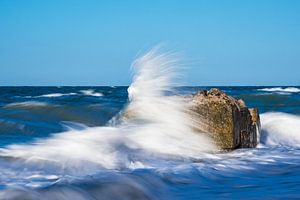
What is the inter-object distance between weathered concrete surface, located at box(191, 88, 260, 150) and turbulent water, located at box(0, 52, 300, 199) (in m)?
0.14

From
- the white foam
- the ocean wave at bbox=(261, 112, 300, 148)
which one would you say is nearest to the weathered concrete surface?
the white foam

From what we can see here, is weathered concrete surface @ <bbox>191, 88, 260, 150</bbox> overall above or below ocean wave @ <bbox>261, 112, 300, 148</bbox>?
above

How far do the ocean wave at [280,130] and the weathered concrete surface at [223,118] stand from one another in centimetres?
97

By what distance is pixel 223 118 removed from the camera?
5680 mm

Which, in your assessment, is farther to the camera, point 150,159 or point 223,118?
point 223,118

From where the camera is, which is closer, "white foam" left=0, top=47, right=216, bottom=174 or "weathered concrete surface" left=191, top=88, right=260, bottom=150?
"white foam" left=0, top=47, right=216, bottom=174

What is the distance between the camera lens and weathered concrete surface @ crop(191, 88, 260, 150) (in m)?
5.66

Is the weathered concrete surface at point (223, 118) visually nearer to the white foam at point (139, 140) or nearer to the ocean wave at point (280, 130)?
the white foam at point (139, 140)

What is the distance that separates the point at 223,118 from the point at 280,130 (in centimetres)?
227

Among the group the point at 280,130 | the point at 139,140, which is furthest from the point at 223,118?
the point at 280,130

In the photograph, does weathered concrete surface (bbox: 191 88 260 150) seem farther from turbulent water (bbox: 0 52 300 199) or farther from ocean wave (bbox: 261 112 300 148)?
ocean wave (bbox: 261 112 300 148)

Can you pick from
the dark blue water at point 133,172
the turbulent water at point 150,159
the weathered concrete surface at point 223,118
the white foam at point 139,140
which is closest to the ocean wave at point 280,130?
the turbulent water at point 150,159

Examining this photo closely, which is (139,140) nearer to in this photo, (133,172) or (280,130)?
(133,172)

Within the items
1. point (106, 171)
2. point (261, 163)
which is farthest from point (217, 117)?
point (106, 171)
